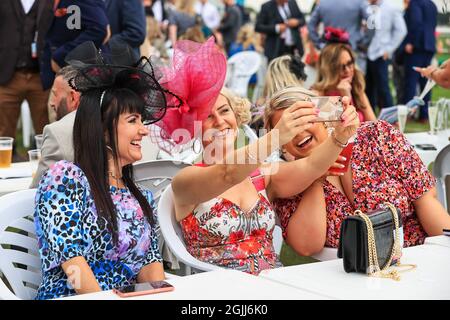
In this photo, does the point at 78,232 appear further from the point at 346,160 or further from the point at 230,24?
the point at 230,24

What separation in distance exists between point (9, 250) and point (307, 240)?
1.08 m

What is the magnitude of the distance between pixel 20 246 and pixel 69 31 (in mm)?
3335

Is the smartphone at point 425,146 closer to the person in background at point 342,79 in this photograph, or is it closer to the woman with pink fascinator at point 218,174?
the person in background at point 342,79

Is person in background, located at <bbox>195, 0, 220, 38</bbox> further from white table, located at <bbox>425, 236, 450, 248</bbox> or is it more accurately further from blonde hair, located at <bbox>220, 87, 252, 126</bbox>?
white table, located at <bbox>425, 236, 450, 248</bbox>

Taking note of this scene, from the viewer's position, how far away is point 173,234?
294 centimetres

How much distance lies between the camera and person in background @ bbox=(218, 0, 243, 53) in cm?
1430

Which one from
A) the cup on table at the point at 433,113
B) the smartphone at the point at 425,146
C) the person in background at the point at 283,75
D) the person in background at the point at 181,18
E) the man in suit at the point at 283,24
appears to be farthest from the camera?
the person in background at the point at 181,18

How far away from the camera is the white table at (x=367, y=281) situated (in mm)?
2203

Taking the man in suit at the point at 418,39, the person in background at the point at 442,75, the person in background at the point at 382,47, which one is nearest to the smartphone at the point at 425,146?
the person in background at the point at 442,75

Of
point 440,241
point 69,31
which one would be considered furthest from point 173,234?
point 69,31

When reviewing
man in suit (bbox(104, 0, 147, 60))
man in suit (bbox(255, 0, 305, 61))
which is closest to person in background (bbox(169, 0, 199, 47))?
man in suit (bbox(255, 0, 305, 61))

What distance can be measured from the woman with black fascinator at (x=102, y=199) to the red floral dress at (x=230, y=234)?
0.63 feet

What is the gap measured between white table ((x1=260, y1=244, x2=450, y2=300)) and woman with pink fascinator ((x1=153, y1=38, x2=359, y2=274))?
40 centimetres

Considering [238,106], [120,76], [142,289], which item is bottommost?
[142,289]
